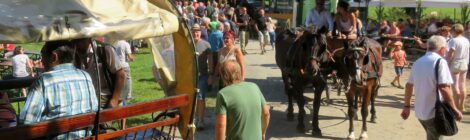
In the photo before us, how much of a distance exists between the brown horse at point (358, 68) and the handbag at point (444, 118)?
2358 mm

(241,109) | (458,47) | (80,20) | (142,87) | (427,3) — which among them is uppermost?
(427,3)

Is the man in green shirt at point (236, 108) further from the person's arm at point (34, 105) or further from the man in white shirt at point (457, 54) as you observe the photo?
the man in white shirt at point (457, 54)

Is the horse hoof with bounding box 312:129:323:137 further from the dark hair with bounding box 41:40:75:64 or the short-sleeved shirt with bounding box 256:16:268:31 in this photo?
the short-sleeved shirt with bounding box 256:16:268:31

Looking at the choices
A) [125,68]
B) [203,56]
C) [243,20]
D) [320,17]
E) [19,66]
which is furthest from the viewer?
[243,20]

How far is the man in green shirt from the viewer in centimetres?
486

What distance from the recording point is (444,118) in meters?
5.98

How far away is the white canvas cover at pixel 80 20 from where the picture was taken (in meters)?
3.79

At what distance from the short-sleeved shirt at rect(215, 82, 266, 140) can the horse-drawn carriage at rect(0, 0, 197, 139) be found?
1.30 feet

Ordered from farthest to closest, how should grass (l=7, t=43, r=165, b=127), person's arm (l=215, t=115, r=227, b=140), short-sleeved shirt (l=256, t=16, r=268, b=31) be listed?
1. short-sleeved shirt (l=256, t=16, r=268, b=31)
2. grass (l=7, t=43, r=165, b=127)
3. person's arm (l=215, t=115, r=227, b=140)

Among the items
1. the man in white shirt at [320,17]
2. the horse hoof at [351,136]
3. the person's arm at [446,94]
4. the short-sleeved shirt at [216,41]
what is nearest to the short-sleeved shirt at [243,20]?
the short-sleeved shirt at [216,41]

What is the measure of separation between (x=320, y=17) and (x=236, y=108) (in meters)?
5.04

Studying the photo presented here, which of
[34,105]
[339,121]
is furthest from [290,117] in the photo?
[34,105]

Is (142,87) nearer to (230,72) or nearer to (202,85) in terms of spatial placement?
(202,85)

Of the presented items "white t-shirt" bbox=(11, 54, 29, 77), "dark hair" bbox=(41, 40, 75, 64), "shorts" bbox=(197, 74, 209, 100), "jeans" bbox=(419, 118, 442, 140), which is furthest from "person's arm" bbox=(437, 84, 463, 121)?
"white t-shirt" bbox=(11, 54, 29, 77)
